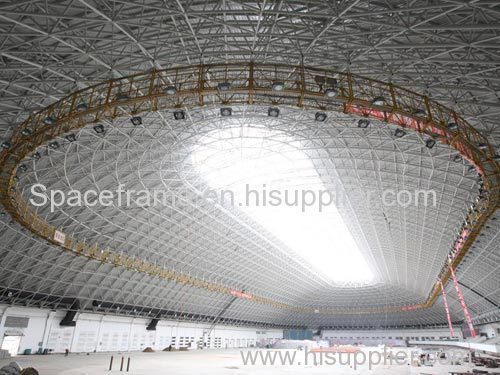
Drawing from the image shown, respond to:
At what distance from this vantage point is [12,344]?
42.4 meters

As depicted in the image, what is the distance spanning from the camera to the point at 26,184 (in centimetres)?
3378

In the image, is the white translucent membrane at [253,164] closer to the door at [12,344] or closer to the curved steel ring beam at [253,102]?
the curved steel ring beam at [253,102]

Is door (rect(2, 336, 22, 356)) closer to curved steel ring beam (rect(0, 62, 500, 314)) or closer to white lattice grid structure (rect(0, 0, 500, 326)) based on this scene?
white lattice grid structure (rect(0, 0, 500, 326))

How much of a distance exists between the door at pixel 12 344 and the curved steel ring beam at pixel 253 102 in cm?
1938

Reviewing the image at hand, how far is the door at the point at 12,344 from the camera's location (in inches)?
1644

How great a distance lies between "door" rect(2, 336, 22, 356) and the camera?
41747mm

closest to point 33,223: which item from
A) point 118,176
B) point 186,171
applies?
point 118,176

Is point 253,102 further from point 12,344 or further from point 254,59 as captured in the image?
point 12,344

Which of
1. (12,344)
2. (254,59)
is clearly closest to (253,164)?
(254,59)


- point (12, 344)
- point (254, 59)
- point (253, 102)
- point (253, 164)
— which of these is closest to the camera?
point (253, 102)

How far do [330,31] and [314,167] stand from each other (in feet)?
63.4

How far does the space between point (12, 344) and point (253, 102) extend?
41.5 metres

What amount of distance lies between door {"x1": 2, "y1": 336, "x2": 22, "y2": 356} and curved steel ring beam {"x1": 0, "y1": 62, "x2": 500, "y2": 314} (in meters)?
19.4

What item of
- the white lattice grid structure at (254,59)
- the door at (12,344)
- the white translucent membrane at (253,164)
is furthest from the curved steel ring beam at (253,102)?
the door at (12,344)
